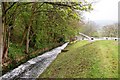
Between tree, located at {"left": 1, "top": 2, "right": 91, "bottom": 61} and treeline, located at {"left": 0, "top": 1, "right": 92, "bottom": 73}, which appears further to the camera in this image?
tree, located at {"left": 1, "top": 2, "right": 91, "bottom": 61}

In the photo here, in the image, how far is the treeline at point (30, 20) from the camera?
15.2m

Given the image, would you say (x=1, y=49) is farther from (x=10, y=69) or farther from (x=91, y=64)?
(x=91, y=64)

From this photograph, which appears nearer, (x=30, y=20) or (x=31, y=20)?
(x=30, y=20)

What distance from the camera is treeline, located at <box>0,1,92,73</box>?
15.2 meters

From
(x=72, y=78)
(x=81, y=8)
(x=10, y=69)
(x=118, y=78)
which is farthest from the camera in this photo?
(x=10, y=69)

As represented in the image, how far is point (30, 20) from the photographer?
74.0 ft

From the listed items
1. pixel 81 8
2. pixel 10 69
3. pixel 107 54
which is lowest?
pixel 10 69

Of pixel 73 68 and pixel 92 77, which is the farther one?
pixel 73 68

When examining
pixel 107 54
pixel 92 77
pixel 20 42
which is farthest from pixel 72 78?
pixel 20 42

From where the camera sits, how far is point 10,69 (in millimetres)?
15938

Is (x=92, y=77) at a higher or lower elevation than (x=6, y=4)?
lower

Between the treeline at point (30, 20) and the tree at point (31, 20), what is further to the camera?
the tree at point (31, 20)

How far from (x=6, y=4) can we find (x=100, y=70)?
28.0ft

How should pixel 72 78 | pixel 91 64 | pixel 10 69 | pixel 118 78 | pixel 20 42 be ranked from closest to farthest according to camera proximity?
pixel 118 78, pixel 72 78, pixel 91 64, pixel 10 69, pixel 20 42
